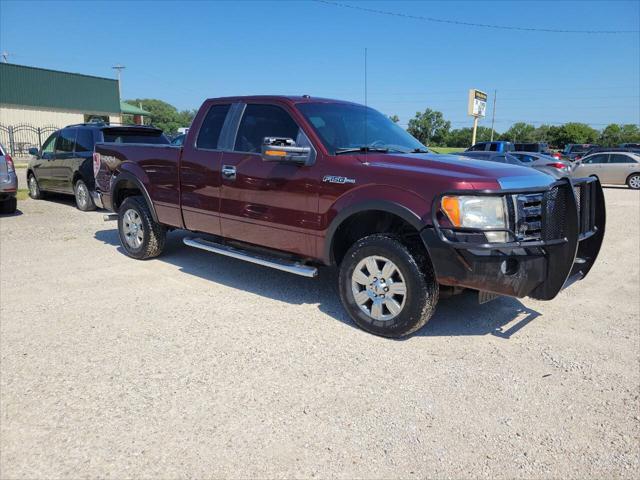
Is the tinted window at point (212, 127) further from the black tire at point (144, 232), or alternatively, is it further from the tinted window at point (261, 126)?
the black tire at point (144, 232)

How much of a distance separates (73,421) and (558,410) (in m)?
2.97

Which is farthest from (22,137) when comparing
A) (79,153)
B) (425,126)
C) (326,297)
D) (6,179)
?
(326,297)

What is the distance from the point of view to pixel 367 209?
4137 millimetres

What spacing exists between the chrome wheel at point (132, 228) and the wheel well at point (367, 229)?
313 cm

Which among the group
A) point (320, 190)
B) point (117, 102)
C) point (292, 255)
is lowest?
point (292, 255)

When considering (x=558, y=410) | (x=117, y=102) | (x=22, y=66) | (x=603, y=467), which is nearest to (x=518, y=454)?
(x=603, y=467)

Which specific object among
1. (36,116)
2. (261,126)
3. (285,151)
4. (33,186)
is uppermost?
(36,116)

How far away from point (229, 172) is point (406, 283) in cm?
229

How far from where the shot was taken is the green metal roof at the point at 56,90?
126ft

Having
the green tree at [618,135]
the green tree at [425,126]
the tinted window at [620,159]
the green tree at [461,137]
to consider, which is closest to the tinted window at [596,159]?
the tinted window at [620,159]

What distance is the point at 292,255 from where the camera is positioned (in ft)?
16.5

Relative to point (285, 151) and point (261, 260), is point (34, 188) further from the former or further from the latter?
point (285, 151)

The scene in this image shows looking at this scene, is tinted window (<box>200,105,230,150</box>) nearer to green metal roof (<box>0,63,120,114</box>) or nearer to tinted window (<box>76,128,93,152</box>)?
tinted window (<box>76,128,93,152</box>)

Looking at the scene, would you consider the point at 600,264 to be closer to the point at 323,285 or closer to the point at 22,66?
the point at 323,285
